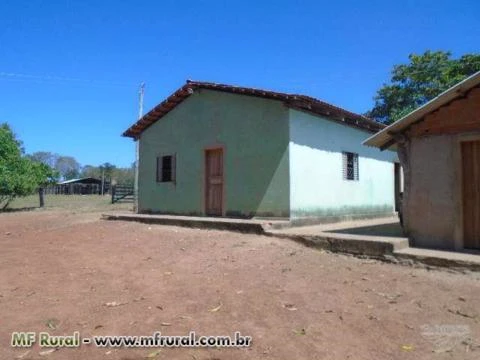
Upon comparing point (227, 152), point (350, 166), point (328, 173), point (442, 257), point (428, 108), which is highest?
point (428, 108)

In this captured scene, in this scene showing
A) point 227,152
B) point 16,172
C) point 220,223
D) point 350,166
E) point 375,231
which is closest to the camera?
point 375,231

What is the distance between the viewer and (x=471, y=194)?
277 inches

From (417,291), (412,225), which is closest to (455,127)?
(412,225)

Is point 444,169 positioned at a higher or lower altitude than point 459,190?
higher

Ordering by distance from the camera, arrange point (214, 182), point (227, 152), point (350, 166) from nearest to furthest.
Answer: point (227, 152) → point (214, 182) → point (350, 166)

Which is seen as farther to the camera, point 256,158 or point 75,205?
point 75,205

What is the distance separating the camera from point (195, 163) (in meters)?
13.0

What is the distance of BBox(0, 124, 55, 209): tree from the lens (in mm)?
21727

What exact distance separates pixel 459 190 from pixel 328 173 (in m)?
5.02

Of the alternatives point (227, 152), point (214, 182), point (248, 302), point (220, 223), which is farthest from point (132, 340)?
point (214, 182)

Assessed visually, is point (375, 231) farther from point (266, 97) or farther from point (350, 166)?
point (266, 97)

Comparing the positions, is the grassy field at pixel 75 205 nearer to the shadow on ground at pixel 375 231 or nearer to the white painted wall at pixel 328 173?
the white painted wall at pixel 328 173

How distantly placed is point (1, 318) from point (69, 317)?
764 mm

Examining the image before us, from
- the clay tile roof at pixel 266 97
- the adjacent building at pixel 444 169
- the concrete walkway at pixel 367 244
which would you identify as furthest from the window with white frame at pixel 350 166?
the adjacent building at pixel 444 169
